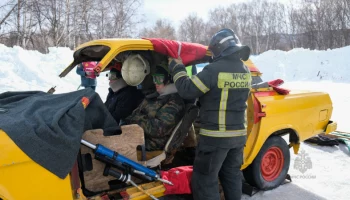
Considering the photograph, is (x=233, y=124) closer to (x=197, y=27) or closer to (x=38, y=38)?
(x=38, y=38)

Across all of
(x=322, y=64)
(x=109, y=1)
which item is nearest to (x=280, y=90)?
(x=322, y=64)

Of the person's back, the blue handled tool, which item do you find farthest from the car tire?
the blue handled tool

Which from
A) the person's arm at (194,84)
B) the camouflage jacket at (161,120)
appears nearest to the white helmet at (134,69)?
the camouflage jacket at (161,120)

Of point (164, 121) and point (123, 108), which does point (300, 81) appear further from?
point (164, 121)

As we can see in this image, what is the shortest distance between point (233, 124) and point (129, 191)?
1163 mm

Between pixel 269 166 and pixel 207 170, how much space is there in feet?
4.83

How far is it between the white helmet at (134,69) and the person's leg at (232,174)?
4.15ft

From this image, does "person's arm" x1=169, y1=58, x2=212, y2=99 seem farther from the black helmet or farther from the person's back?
the black helmet

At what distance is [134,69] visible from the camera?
3.38 meters

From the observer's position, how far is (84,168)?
2.76m

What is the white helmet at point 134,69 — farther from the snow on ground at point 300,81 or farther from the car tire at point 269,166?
the snow on ground at point 300,81

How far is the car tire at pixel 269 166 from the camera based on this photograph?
387cm

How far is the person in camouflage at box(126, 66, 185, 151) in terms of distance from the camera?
10.7 ft

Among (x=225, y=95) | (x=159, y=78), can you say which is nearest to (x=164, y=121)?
(x=159, y=78)
